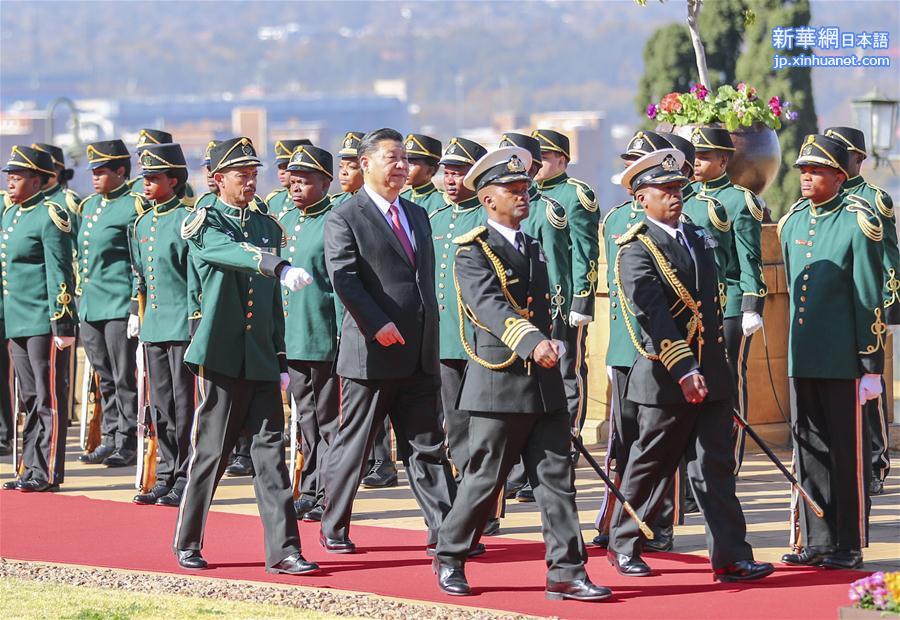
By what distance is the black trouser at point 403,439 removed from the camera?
9.30 m

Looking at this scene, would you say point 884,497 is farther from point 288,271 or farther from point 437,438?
point 288,271

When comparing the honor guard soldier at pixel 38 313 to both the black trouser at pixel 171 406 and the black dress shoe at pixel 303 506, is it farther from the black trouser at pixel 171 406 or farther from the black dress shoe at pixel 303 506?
the black dress shoe at pixel 303 506

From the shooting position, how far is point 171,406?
11.6 m

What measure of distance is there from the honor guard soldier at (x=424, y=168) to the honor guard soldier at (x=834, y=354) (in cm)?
312

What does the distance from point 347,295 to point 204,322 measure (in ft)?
2.42

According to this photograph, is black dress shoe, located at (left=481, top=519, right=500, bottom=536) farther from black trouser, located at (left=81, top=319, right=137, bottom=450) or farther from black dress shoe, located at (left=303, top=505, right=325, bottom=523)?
black trouser, located at (left=81, top=319, right=137, bottom=450)

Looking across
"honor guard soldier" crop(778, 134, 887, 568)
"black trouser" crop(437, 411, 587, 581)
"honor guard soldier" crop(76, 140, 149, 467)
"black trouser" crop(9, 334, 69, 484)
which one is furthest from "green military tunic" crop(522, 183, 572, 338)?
"black trouser" crop(9, 334, 69, 484)

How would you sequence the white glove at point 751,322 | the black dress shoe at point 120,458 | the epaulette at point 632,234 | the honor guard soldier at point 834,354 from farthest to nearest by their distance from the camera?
the black dress shoe at point 120,458, the white glove at point 751,322, the honor guard soldier at point 834,354, the epaulette at point 632,234

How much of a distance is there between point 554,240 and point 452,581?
3005 millimetres

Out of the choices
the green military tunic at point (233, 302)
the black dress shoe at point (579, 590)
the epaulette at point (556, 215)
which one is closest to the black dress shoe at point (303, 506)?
the green military tunic at point (233, 302)

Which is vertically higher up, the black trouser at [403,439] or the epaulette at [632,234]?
the epaulette at [632,234]

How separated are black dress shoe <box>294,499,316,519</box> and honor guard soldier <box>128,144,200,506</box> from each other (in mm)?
870

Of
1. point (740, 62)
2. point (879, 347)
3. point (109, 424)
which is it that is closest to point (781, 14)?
point (740, 62)

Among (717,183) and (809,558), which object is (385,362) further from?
(717,183)
